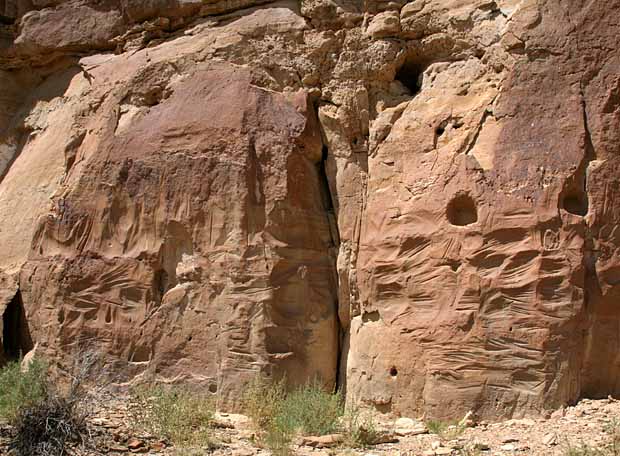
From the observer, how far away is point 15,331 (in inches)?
362

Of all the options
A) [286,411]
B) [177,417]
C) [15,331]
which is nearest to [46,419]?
[177,417]

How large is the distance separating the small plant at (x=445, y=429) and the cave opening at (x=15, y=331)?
4.46 m

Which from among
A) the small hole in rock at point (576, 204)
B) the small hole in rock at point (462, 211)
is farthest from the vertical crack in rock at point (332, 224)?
the small hole in rock at point (576, 204)

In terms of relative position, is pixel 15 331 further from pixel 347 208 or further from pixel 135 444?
pixel 347 208

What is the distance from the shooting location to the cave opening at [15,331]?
9055 millimetres

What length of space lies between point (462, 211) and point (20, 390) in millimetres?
3986

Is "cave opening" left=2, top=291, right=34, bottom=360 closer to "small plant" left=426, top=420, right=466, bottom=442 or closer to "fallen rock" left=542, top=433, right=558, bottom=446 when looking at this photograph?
"small plant" left=426, top=420, right=466, bottom=442

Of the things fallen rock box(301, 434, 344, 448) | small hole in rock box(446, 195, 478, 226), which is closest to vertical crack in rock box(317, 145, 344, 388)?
small hole in rock box(446, 195, 478, 226)

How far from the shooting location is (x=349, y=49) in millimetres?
8547

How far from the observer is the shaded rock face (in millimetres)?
7078

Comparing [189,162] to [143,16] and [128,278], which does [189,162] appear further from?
[143,16]

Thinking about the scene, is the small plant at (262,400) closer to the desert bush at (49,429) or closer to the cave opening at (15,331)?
the desert bush at (49,429)

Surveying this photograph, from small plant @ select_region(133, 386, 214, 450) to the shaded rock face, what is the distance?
58cm

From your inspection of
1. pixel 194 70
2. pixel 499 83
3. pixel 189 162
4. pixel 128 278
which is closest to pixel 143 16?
pixel 194 70
